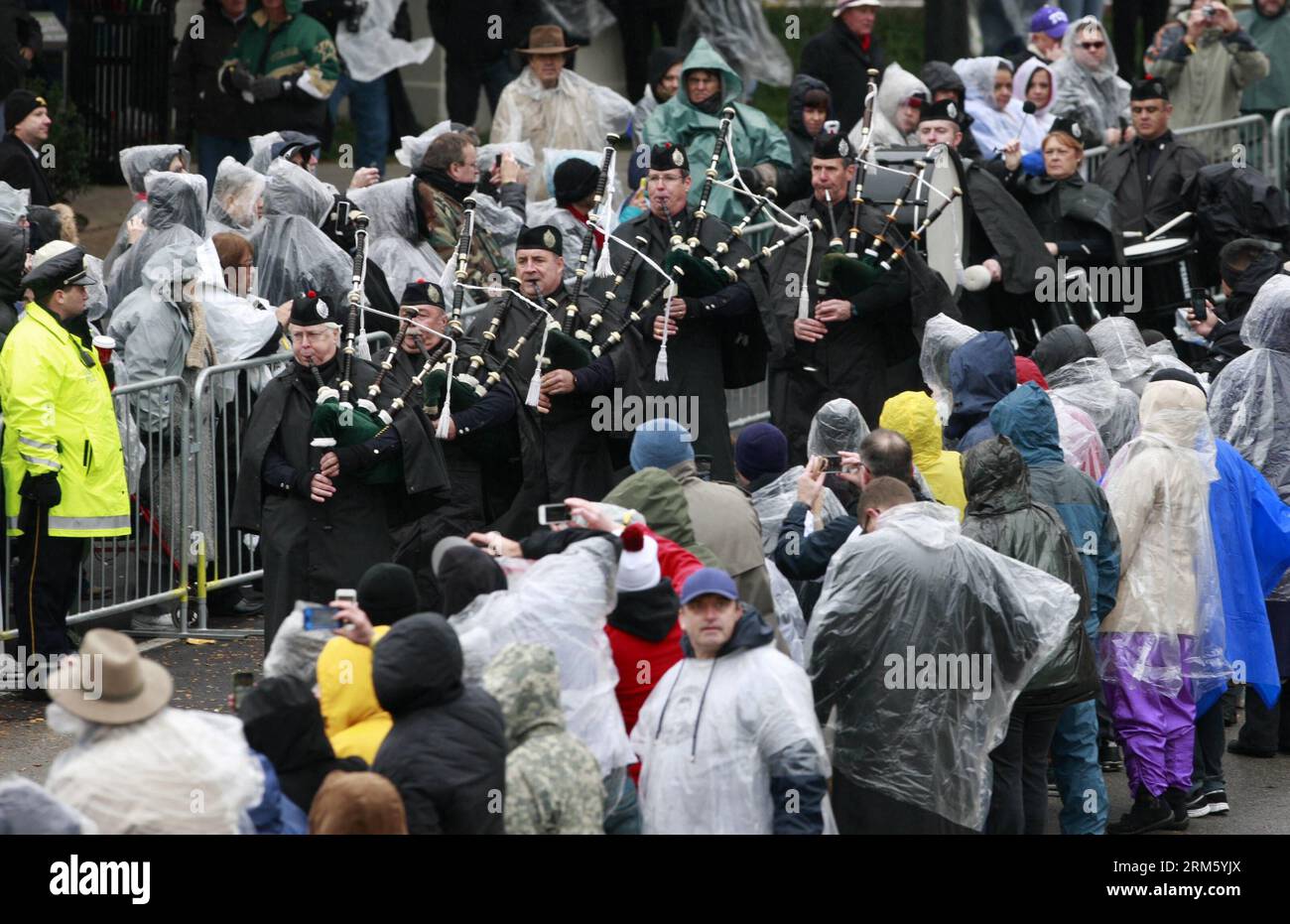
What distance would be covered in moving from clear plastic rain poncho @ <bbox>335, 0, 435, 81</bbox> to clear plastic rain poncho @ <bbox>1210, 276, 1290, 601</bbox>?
24.3 feet

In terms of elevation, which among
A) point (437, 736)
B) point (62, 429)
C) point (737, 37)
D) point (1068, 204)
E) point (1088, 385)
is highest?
point (737, 37)

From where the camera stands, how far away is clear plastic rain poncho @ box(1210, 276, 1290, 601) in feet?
33.1

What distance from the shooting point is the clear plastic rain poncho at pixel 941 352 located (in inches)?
417

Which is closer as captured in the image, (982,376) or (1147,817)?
(1147,817)

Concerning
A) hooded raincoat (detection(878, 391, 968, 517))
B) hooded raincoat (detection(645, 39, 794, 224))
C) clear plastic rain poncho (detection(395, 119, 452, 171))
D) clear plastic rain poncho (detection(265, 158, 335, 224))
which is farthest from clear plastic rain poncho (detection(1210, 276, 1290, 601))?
clear plastic rain poncho (detection(265, 158, 335, 224))

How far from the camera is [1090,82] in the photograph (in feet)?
53.4

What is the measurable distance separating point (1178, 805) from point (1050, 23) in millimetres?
8718

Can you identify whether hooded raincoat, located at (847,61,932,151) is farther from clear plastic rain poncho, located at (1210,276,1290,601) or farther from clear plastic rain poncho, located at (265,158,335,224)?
clear plastic rain poncho, located at (1210,276,1290,601)

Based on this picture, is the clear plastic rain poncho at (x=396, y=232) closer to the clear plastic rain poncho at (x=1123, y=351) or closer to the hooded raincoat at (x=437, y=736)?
the clear plastic rain poncho at (x=1123, y=351)

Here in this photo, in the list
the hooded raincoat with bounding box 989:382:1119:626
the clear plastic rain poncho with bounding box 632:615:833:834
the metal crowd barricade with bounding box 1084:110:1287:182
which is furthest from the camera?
the metal crowd barricade with bounding box 1084:110:1287:182

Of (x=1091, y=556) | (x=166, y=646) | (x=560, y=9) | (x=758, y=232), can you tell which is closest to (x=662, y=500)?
(x=1091, y=556)

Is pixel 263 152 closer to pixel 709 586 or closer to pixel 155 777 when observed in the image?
pixel 709 586

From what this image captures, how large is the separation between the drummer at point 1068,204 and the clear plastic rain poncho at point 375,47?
15.3ft

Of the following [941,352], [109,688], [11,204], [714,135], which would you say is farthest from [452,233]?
[109,688]
